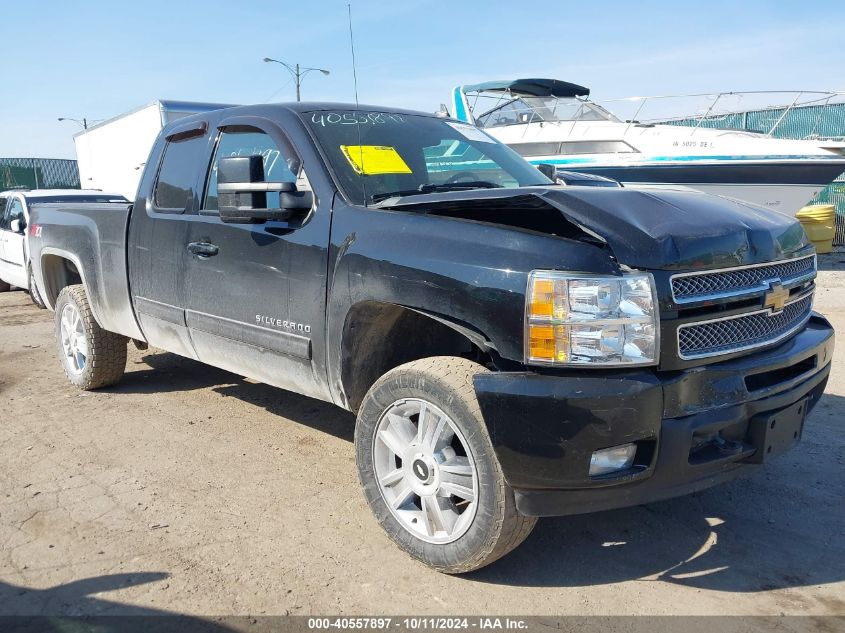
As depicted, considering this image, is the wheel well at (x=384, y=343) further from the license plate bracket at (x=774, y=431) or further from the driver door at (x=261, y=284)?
the license plate bracket at (x=774, y=431)

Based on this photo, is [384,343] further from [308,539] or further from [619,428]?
[619,428]

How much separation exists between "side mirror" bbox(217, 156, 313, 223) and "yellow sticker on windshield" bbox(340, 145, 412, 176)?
29cm

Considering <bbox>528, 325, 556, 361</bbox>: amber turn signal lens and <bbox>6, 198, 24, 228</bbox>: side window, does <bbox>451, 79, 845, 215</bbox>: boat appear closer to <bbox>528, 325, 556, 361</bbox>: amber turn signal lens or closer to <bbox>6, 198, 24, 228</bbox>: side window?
<bbox>6, 198, 24, 228</bbox>: side window

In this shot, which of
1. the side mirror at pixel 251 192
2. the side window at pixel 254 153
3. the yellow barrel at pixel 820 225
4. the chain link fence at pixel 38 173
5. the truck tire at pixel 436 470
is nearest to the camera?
Answer: the truck tire at pixel 436 470

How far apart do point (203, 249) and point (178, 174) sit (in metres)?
0.73

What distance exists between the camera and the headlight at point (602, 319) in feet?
8.13

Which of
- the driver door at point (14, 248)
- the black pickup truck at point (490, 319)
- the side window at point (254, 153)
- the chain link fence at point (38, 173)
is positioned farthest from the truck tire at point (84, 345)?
the chain link fence at point (38, 173)

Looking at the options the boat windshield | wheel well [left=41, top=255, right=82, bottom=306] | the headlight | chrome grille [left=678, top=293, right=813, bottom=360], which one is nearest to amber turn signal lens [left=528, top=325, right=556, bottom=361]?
the headlight

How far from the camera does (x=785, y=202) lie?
1192cm

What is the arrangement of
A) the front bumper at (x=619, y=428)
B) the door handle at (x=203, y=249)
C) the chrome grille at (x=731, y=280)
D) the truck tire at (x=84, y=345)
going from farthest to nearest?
the truck tire at (x=84, y=345)
the door handle at (x=203, y=249)
the chrome grille at (x=731, y=280)
the front bumper at (x=619, y=428)

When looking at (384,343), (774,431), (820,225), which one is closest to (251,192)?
(384,343)

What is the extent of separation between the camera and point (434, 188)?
360cm

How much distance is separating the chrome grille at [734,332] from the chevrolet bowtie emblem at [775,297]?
1.0 inches

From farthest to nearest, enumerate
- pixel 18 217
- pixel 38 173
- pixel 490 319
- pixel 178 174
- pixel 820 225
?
1. pixel 38 173
2. pixel 820 225
3. pixel 18 217
4. pixel 178 174
5. pixel 490 319
